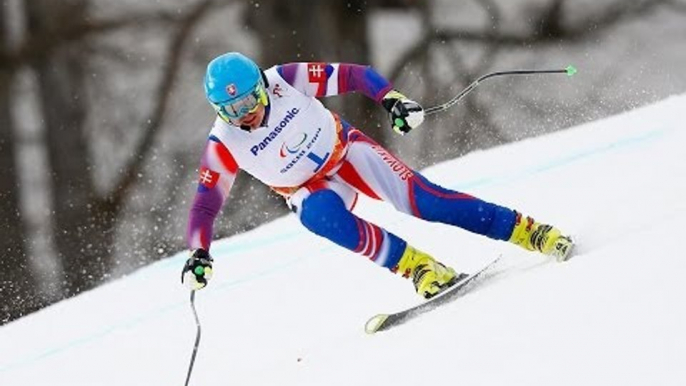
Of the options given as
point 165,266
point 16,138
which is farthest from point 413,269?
point 16,138

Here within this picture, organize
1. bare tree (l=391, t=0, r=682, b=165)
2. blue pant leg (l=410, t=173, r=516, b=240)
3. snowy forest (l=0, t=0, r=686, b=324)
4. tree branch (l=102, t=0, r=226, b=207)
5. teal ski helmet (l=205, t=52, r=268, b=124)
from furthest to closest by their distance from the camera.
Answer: tree branch (l=102, t=0, r=226, b=207), bare tree (l=391, t=0, r=682, b=165), snowy forest (l=0, t=0, r=686, b=324), blue pant leg (l=410, t=173, r=516, b=240), teal ski helmet (l=205, t=52, r=268, b=124)

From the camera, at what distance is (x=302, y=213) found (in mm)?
4309

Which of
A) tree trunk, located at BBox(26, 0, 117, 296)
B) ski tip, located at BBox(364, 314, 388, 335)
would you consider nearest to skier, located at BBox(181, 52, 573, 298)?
ski tip, located at BBox(364, 314, 388, 335)

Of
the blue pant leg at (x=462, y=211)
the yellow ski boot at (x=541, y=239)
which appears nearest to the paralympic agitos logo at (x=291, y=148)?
the blue pant leg at (x=462, y=211)

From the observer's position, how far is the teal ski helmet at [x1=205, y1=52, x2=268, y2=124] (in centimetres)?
413

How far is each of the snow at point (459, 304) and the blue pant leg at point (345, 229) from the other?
0.84ft

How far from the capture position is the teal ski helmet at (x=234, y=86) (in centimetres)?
413

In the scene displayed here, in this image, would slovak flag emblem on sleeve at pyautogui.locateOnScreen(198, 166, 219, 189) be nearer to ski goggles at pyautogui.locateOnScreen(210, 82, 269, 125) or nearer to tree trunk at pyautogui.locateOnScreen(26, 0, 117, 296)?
ski goggles at pyautogui.locateOnScreen(210, 82, 269, 125)

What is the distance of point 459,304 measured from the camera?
3.92 meters

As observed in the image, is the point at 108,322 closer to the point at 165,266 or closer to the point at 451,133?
the point at 165,266

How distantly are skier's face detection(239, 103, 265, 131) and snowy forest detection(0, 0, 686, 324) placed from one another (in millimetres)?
5802

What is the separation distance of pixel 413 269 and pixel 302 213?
14.4 inches

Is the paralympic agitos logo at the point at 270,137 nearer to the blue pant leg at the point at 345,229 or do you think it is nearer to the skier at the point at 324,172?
the skier at the point at 324,172

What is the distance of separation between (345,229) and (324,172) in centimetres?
27
